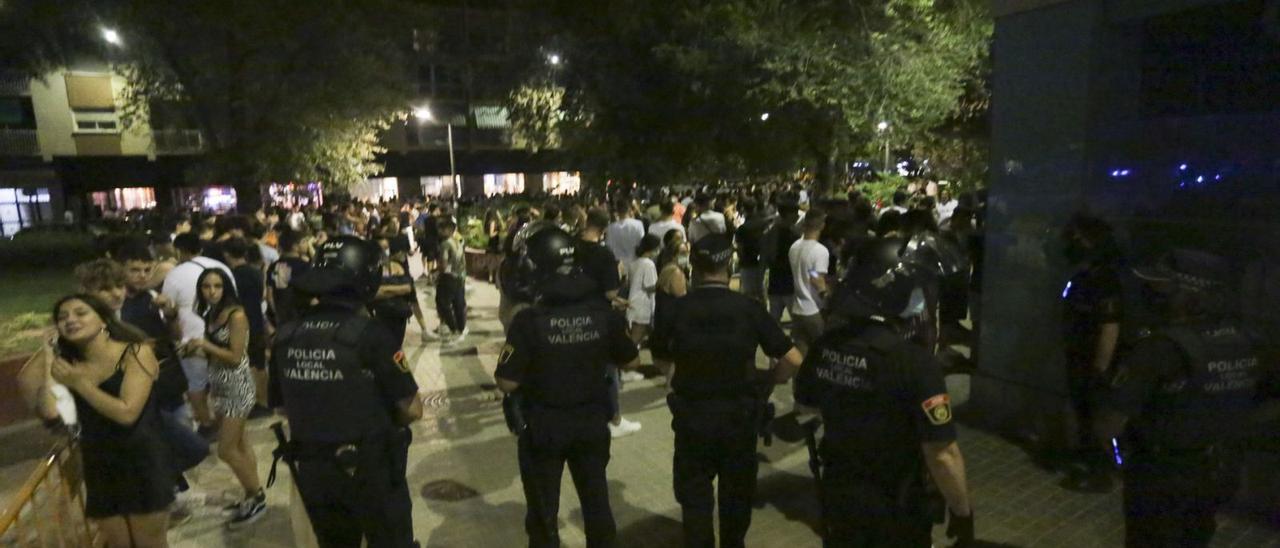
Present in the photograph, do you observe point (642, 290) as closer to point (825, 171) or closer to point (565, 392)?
point (565, 392)

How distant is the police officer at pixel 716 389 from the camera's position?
3686 millimetres

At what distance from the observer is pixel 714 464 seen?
3.77 meters

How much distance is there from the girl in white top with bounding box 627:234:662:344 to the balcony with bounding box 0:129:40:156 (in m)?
37.2

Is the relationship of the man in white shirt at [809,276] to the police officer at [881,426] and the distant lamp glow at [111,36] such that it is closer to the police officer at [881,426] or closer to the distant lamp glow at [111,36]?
the police officer at [881,426]

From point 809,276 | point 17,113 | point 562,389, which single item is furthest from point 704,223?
point 17,113

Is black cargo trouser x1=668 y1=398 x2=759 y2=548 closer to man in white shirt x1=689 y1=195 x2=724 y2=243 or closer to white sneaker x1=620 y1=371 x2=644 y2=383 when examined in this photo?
white sneaker x1=620 y1=371 x2=644 y2=383

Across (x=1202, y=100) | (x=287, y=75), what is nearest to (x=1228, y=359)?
(x=1202, y=100)

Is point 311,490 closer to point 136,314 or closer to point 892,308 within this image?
point 892,308

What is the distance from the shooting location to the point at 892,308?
3.00 metres

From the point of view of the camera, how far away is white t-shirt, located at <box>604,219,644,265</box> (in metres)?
8.53

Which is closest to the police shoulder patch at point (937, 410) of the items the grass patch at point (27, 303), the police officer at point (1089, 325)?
the police officer at point (1089, 325)

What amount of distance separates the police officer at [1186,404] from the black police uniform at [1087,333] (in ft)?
5.30

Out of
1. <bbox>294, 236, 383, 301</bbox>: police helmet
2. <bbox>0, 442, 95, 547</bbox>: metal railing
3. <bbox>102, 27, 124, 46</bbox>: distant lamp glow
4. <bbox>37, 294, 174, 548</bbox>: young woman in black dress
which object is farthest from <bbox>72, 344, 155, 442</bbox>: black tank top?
<bbox>102, 27, 124, 46</bbox>: distant lamp glow

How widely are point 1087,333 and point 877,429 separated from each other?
2.76 meters
